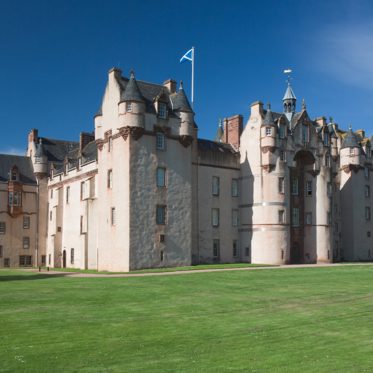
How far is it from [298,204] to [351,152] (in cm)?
1240

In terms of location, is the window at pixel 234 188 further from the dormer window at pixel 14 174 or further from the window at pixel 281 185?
the dormer window at pixel 14 174

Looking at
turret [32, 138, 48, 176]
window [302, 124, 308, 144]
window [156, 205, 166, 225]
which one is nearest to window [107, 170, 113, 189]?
window [156, 205, 166, 225]

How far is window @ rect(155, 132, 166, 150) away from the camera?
1954 inches

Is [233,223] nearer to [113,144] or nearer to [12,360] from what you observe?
[113,144]

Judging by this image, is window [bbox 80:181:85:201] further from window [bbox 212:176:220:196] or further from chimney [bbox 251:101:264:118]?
chimney [bbox 251:101:264:118]

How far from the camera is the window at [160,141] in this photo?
49628mm

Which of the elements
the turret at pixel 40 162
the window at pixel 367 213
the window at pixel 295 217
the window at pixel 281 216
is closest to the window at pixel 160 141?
the window at pixel 281 216

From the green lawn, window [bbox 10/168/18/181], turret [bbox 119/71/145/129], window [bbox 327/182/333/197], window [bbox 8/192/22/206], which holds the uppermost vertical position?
turret [bbox 119/71/145/129]

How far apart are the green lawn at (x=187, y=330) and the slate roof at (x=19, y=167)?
4429 cm

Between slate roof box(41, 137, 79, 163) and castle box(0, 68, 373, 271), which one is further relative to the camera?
slate roof box(41, 137, 79, 163)

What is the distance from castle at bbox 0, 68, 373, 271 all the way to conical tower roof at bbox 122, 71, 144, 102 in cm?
11

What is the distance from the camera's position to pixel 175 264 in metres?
49.4

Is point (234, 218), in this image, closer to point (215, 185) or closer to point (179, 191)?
point (215, 185)

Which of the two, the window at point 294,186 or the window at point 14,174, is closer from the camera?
the window at point 294,186
